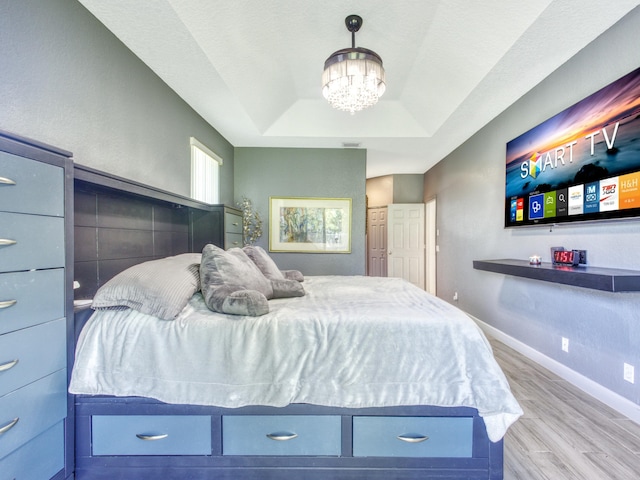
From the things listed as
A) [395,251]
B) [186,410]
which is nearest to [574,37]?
[186,410]

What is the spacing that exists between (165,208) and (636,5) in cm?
363

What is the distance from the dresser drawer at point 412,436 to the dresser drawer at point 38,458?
1.32 m

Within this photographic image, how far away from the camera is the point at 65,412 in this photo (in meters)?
1.29

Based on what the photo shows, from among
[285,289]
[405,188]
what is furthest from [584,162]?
[405,188]

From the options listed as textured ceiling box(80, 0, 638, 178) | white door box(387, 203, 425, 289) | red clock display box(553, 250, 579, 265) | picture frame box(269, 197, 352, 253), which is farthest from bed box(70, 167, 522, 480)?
white door box(387, 203, 425, 289)

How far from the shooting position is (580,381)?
219 centimetres

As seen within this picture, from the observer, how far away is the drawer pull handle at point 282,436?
1363 millimetres

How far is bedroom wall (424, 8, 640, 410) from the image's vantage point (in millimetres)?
1885

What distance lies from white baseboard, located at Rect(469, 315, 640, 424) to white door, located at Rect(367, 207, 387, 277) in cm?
327

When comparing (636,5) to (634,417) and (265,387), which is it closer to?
(634,417)

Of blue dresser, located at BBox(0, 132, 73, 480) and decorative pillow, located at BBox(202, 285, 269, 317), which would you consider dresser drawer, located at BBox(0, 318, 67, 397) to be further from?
decorative pillow, located at BBox(202, 285, 269, 317)

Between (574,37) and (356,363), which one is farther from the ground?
(574,37)

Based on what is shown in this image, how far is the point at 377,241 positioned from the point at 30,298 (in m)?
5.85

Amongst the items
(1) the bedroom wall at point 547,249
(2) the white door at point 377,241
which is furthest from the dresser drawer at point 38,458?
(2) the white door at point 377,241
